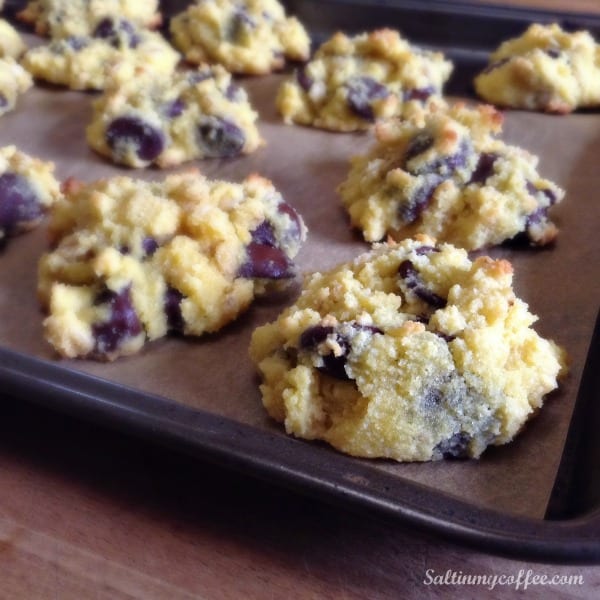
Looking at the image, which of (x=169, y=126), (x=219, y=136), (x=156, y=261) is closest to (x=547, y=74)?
(x=219, y=136)

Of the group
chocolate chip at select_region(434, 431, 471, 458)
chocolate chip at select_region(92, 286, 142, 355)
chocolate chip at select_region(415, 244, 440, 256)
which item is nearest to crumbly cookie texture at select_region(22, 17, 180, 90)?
chocolate chip at select_region(92, 286, 142, 355)

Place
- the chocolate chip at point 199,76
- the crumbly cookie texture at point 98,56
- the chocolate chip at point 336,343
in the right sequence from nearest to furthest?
1. the chocolate chip at point 336,343
2. the chocolate chip at point 199,76
3. the crumbly cookie texture at point 98,56

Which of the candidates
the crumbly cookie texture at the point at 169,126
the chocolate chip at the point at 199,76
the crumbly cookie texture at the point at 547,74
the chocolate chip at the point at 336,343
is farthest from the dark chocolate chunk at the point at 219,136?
the chocolate chip at the point at 336,343

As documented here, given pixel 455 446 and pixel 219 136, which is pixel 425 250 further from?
pixel 219 136

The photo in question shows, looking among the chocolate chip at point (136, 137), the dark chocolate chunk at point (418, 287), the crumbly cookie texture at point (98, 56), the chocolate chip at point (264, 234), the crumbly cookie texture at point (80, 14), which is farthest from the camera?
the crumbly cookie texture at point (80, 14)

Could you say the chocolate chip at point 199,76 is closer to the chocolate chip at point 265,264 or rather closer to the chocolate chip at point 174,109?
the chocolate chip at point 174,109

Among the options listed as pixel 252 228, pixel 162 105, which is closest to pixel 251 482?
pixel 252 228

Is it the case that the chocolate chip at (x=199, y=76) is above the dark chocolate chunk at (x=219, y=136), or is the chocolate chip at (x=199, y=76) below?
above
